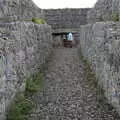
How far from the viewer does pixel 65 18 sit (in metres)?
17.1

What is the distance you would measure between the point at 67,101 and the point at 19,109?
3.76ft

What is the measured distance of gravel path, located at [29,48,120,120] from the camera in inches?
163

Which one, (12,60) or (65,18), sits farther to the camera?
(65,18)

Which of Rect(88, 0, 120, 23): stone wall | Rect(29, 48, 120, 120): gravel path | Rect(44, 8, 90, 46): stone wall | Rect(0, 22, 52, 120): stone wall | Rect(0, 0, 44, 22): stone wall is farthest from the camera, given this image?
Rect(44, 8, 90, 46): stone wall

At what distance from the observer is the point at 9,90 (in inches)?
156

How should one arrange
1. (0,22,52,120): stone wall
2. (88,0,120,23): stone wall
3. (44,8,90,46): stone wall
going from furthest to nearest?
(44,8,90,46): stone wall < (88,0,120,23): stone wall < (0,22,52,120): stone wall

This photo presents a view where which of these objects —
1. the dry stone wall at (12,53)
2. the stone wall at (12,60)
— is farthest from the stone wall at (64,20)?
the stone wall at (12,60)

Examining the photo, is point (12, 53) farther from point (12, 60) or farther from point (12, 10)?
point (12, 10)

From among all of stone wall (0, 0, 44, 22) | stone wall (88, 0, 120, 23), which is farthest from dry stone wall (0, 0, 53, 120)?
stone wall (88, 0, 120, 23)

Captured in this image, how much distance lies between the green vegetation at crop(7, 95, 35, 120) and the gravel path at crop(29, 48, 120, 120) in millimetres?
127

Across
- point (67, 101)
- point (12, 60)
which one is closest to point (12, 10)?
point (12, 60)

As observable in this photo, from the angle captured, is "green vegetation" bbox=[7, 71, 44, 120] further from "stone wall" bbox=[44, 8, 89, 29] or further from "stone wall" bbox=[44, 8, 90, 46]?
"stone wall" bbox=[44, 8, 89, 29]

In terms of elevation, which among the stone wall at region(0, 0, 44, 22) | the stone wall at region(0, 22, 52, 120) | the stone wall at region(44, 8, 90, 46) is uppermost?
the stone wall at region(44, 8, 90, 46)

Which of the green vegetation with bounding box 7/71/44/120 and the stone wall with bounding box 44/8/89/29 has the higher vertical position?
the stone wall with bounding box 44/8/89/29
